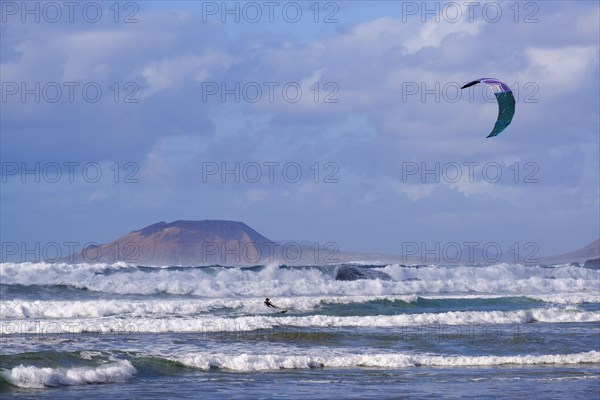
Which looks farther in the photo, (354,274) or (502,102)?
(354,274)

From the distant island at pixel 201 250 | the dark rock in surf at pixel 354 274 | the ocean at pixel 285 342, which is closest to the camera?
the ocean at pixel 285 342

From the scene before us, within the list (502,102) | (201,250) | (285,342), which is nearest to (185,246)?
(201,250)

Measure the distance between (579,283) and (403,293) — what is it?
9601 millimetres

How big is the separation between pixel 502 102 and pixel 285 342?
7.75 meters

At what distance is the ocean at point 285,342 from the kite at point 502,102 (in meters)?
4.38

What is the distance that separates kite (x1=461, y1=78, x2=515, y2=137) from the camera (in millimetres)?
17359

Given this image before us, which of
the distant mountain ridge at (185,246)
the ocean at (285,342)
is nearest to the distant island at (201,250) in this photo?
the distant mountain ridge at (185,246)

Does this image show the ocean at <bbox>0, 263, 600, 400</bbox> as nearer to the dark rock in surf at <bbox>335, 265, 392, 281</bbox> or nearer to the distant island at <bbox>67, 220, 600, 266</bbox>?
the dark rock in surf at <bbox>335, 265, 392, 281</bbox>

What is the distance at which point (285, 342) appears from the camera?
73.8 feet

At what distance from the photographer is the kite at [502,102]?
17.4m

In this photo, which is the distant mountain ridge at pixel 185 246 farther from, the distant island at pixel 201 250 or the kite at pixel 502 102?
the kite at pixel 502 102

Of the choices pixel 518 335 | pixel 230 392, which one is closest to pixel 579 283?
pixel 518 335

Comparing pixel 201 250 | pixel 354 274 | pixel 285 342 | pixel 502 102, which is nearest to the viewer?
pixel 502 102

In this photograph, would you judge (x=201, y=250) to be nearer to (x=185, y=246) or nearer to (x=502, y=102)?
(x=185, y=246)
